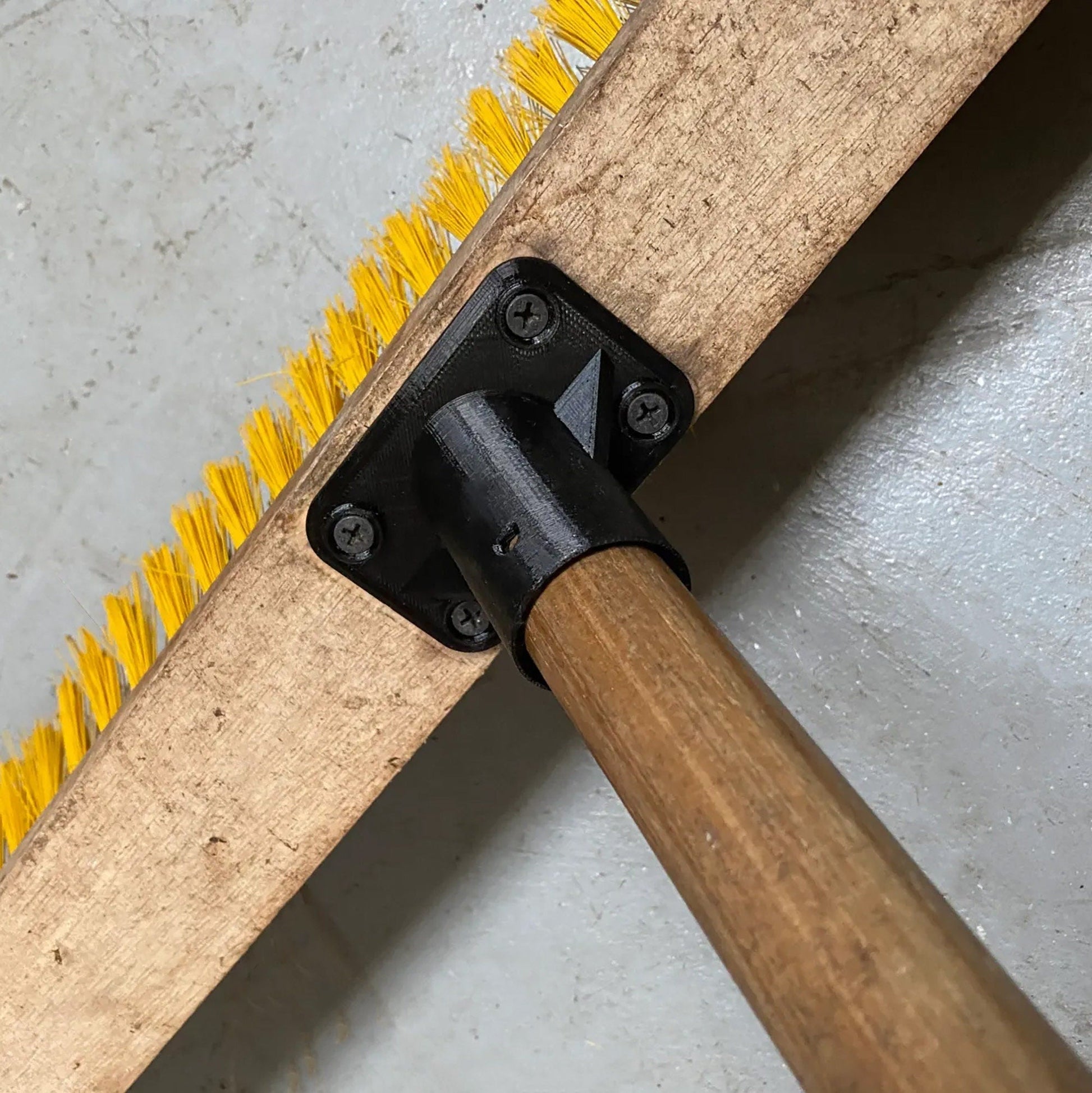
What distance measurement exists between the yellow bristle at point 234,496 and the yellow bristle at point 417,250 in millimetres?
195

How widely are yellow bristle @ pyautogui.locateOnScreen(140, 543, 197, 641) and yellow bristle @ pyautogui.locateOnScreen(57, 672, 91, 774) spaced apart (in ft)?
0.36

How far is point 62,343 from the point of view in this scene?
852 millimetres

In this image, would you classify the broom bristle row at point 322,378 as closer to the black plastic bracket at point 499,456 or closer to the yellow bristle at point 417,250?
the yellow bristle at point 417,250

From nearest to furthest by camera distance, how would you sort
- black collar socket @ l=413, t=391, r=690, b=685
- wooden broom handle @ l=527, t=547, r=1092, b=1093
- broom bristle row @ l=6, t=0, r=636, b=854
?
wooden broom handle @ l=527, t=547, r=1092, b=1093 → black collar socket @ l=413, t=391, r=690, b=685 → broom bristle row @ l=6, t=0, r=636, b=854

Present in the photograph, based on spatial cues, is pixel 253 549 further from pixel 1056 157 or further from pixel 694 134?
pixel 1056 157

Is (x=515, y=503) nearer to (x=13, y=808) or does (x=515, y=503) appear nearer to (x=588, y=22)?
(x=588, y=22)

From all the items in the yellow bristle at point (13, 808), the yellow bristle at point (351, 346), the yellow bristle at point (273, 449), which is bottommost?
the yellow bristle at point (13, 808)

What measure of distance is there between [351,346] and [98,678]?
0.33 metres

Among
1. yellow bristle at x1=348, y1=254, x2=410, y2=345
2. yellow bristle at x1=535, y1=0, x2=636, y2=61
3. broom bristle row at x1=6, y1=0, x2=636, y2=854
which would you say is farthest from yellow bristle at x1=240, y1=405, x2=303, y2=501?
yellow bristle at x1=535, y1=0, x2=636, y2=61

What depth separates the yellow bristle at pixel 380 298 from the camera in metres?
0.70

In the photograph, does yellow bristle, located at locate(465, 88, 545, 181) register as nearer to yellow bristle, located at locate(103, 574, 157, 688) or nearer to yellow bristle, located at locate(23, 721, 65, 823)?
yellow bristle, located at locate(103, 574, 157, 688)

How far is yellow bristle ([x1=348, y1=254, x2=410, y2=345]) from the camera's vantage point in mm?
703

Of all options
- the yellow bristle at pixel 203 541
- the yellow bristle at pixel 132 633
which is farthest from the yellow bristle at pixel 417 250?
the yellow bristle at pixel 132 633

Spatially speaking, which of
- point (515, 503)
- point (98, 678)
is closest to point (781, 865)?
point (515, 503)
